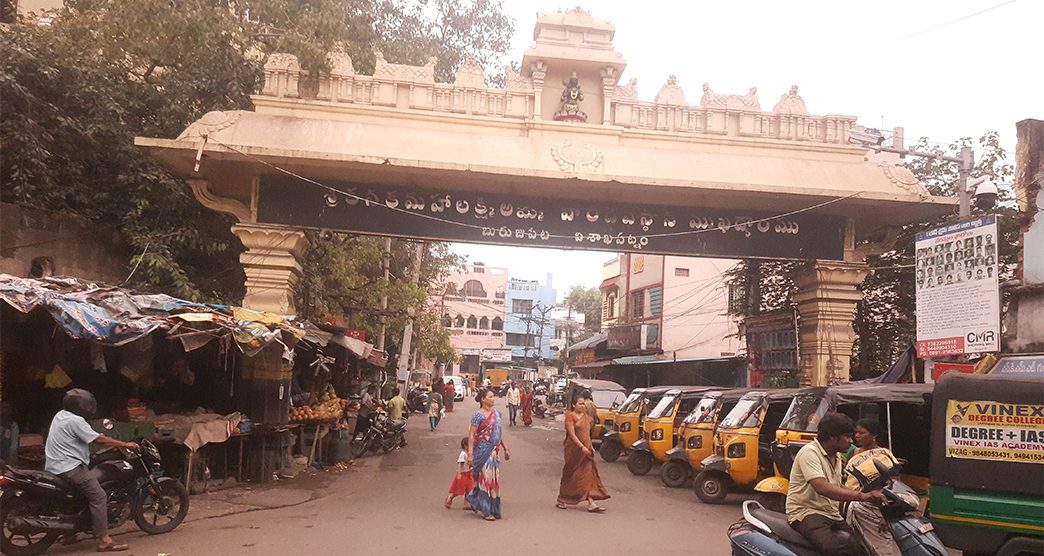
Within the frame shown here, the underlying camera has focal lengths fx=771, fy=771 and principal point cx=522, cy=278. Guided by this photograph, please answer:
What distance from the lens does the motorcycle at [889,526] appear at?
4816 mm

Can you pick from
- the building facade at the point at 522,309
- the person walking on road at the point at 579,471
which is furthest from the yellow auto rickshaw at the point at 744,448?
the building facade at the point at 522,309

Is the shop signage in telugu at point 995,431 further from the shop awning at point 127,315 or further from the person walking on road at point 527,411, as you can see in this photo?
the person walking on road at point 527,411

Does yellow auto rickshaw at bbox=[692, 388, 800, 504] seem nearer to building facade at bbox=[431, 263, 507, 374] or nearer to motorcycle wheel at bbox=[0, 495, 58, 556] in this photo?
motorcycle wheel at bbox=[0, 495, 58, 556]

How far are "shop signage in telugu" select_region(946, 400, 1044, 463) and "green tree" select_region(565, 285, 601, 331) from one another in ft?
194

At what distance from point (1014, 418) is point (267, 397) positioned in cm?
1019

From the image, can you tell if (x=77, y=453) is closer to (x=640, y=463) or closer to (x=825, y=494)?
(x=825, y=494)

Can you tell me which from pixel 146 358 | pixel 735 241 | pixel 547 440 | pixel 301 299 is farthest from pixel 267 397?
pixel 547 440

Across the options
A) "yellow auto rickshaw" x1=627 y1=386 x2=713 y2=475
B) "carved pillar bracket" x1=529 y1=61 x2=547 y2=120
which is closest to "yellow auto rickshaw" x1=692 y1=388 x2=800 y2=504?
"yellow auto rickshaw" x1=627 y1=386 x2=713 y2=475

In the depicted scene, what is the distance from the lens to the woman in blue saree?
923cm

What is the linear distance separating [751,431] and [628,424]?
6.72m

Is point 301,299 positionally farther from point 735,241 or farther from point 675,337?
point 675,337

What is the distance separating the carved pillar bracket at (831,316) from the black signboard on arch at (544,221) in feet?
1.13

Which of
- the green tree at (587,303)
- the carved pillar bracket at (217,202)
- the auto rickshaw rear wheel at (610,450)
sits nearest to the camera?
the carved pillar bracket at (217,202)

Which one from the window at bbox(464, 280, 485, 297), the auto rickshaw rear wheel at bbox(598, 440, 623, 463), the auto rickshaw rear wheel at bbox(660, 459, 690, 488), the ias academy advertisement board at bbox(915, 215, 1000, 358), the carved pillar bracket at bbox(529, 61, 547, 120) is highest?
the carved pillar bracket at bbox(529, 61, 547, 120)
